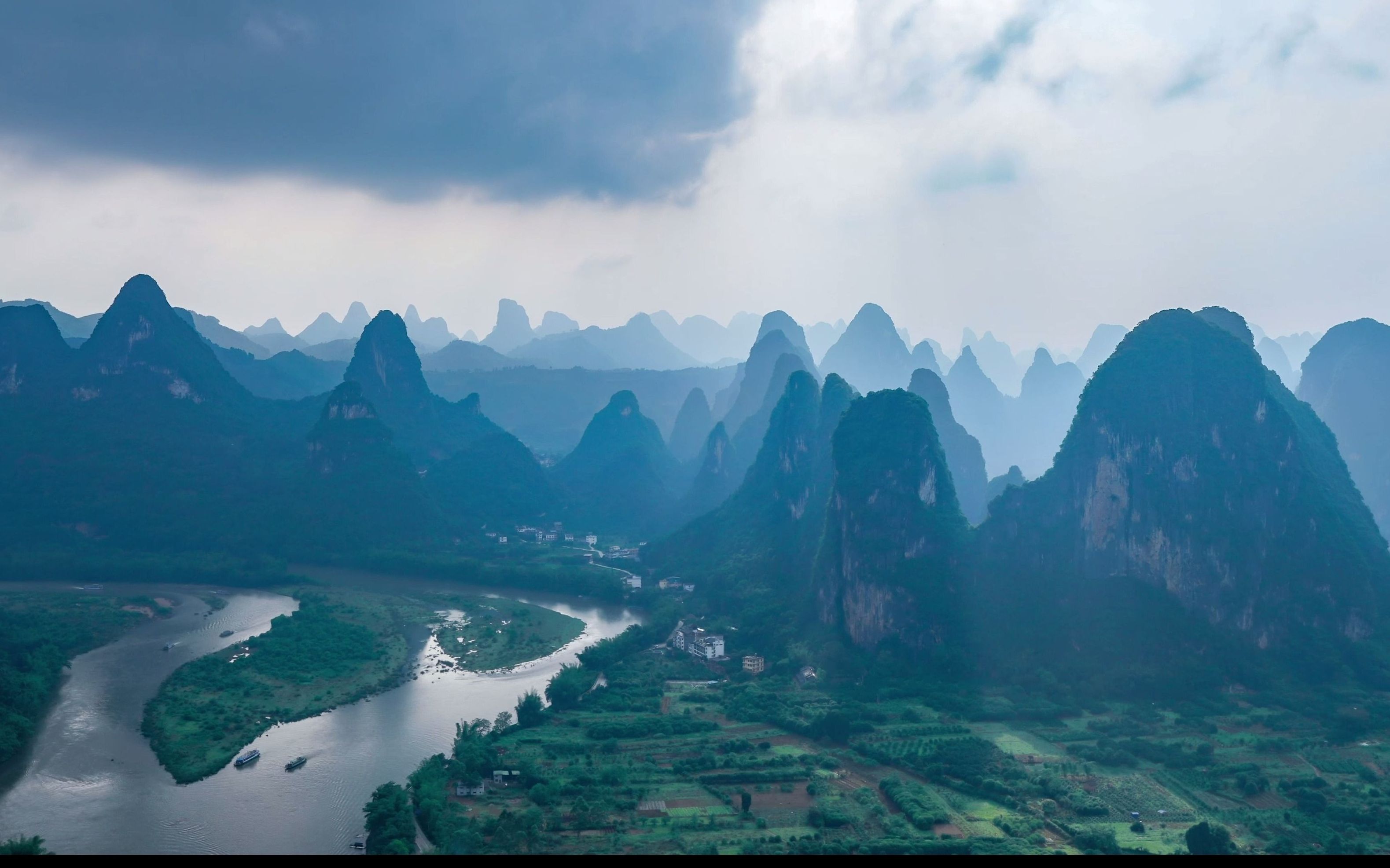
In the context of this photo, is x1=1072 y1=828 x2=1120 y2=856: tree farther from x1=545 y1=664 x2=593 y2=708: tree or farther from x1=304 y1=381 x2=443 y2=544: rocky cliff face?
x1=304 y1=381 x2=443 y2=544: rocky cliff face

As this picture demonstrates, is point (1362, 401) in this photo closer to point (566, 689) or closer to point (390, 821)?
point (566, 689)

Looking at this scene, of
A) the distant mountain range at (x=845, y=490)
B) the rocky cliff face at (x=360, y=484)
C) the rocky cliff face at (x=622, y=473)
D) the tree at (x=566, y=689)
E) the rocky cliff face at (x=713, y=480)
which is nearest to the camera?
the tree at (x=566, y=689)

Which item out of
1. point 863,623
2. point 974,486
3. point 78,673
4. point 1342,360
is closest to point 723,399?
point 974,486

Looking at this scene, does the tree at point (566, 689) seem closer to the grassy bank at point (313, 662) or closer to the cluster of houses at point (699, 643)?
the grassy bank at point (313, 662)

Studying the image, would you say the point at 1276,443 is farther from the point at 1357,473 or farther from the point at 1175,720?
the point at 1357,473

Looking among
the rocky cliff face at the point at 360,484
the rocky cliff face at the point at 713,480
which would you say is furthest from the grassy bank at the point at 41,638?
the rocky cliff face at the point at 713,480

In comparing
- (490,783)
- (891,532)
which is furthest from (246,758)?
(891,532)
